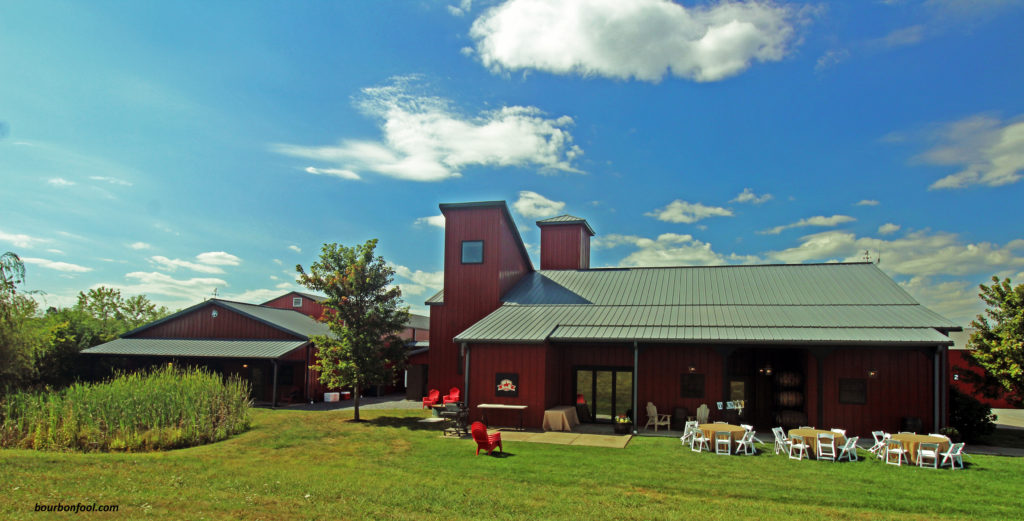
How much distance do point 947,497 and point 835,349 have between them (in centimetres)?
774

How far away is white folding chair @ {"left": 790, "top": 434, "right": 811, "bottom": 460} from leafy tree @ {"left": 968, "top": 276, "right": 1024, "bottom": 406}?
833 cm

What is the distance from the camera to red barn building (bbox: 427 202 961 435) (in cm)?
1712

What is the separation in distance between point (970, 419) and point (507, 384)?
44.7 feet

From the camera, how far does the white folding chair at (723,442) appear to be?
46.6ft

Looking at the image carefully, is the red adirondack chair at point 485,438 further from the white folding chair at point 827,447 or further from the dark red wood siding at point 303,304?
the dark red wood siding at point 303,304

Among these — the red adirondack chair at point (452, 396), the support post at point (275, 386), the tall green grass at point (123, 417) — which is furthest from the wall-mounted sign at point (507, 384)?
the support post at point (275, 386)

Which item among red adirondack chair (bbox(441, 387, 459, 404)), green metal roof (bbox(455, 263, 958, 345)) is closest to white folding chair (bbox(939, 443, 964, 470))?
green metal roof (bbox(455, 263, 958, 345))

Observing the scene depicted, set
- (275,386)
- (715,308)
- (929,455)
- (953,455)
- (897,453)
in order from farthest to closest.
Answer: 1. (275,386)
2. (715,308)
3. (897,453)
4. (929,455)
5. (953,455)

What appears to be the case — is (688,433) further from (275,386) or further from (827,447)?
(275,386)

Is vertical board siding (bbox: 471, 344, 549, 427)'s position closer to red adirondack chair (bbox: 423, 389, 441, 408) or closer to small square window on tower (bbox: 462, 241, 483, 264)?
red adirondack chair (bbox: 423, 389, 441, 408)

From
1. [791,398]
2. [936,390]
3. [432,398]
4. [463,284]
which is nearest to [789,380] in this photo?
[791,398]

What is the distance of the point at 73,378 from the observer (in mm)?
30188

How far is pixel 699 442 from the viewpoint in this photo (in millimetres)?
15070

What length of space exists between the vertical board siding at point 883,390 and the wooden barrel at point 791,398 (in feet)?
4.52
